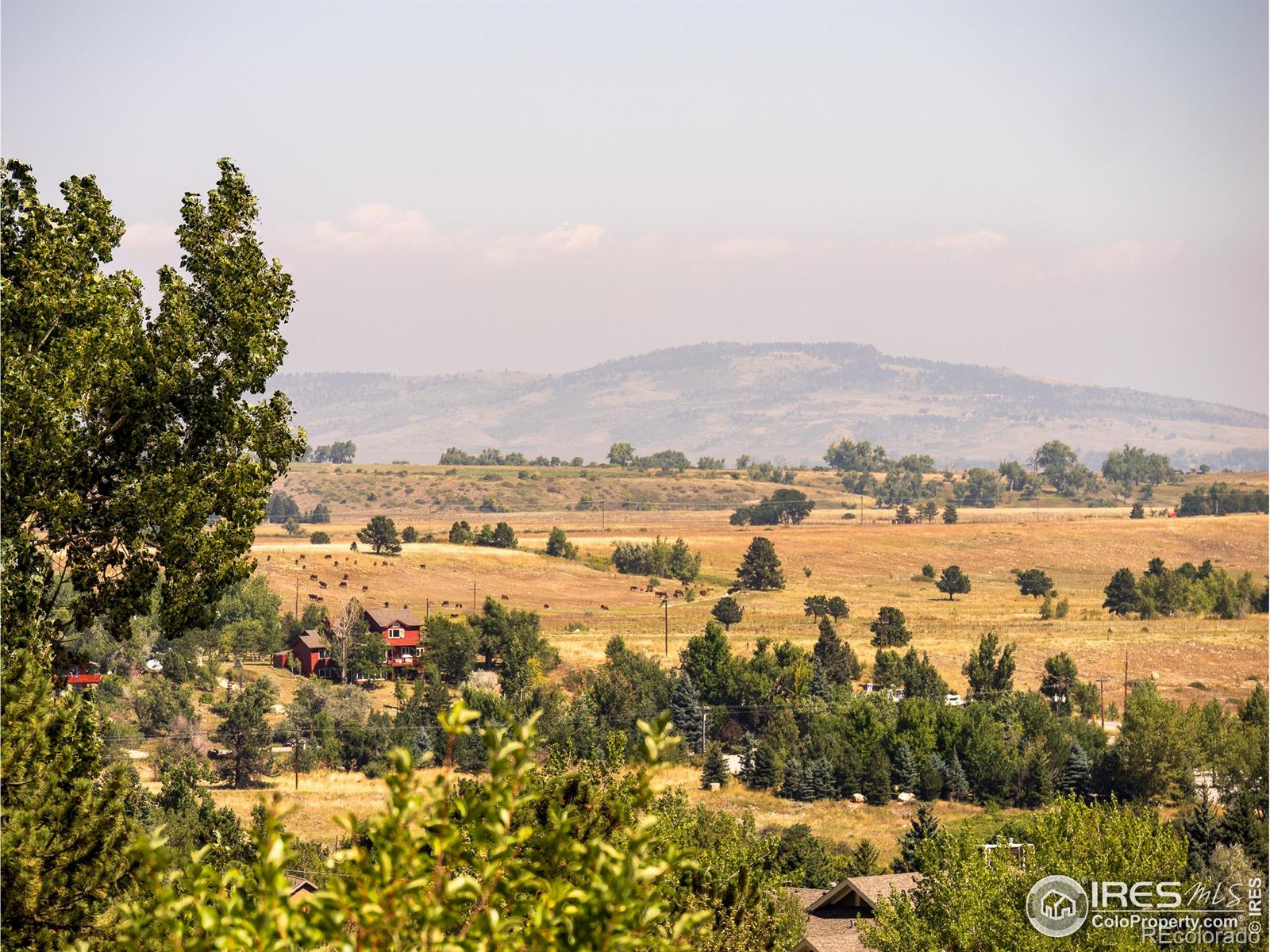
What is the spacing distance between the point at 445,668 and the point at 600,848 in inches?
4305

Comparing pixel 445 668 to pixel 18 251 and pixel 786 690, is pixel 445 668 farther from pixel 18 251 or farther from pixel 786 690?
pixel 18 251

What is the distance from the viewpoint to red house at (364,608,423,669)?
405ft

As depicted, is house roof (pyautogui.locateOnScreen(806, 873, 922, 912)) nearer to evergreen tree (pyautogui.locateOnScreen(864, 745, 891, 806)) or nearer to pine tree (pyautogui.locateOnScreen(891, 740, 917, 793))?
evergreen tree (pyautogui.locateOnScreen(864, 745, 891, 806))

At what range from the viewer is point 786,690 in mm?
110625

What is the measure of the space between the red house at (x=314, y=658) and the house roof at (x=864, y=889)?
74.5m

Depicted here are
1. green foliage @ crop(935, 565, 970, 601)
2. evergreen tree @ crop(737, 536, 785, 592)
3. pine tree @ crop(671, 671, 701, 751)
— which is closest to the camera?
pine tree @ crop(671, 671, 701, 751)

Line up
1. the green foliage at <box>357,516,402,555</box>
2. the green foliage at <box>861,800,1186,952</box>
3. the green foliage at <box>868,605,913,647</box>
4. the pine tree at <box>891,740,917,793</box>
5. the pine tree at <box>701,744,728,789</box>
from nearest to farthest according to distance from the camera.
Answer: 1. the green foliage at <box>861,800,1186,952</box>
2. the pine tree at <box>701,744,728,789</box>
3. the pine tree at <box>891,740,917,793</box>
4. the green foliage at <box>868,605,913,647</box>
5. the green foliage at <box>357,516,402,555</box>

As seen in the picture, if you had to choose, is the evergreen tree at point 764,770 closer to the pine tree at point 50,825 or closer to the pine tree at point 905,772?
the pine tree at point 905,772

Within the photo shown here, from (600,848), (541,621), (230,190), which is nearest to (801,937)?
(230,190)

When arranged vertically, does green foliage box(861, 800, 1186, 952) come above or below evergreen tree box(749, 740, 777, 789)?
above

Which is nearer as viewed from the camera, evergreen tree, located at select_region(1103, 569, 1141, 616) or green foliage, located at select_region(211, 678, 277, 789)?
green foliage, located at select_region(211, 678, 277, 789)

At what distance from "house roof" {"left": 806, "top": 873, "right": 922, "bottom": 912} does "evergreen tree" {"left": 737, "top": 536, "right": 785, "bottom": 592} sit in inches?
4910

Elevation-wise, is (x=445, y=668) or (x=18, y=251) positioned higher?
(x=18, y=251)

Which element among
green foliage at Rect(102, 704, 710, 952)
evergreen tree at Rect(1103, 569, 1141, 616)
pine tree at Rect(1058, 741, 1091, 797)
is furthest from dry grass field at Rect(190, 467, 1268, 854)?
green foliage at Rect(102, 704, 710, 952)
